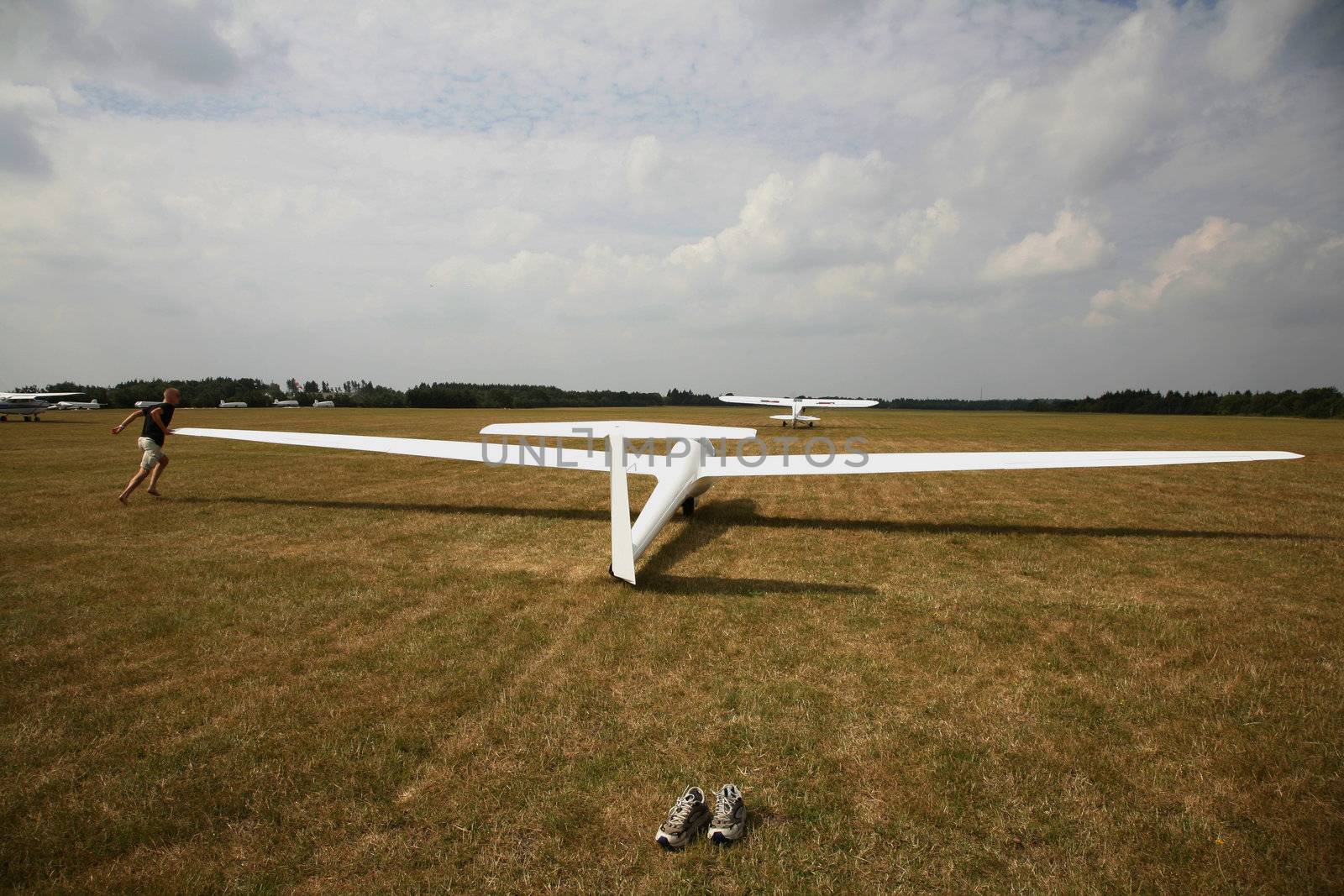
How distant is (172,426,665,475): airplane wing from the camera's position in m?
10.3

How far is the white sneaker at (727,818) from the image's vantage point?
268 centimetres

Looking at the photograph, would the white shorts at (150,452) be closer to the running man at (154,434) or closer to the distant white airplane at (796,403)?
the running man at (154,434)

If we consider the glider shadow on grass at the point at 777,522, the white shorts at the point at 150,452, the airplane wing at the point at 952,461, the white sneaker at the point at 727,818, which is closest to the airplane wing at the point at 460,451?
the white shorts at the point at 150,452

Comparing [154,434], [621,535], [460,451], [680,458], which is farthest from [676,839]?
[154,434]

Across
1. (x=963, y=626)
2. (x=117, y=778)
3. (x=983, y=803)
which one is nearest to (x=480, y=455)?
(x=117, y=778)

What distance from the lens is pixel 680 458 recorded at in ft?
28.9

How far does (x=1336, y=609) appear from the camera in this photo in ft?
18.7

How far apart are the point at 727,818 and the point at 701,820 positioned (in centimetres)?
14

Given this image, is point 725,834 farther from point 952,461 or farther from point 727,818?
point 952,461

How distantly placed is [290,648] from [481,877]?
3234mm

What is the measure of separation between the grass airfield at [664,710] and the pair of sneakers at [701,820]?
9 cm

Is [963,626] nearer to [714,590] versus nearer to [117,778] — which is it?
[714,590]

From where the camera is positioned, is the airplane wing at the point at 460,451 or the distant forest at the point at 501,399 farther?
the distant forest at the point at 501,399

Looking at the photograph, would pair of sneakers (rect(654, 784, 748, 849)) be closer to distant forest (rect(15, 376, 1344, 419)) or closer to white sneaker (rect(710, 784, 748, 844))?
white sneaker (rect(710, 784, 748, 844))
